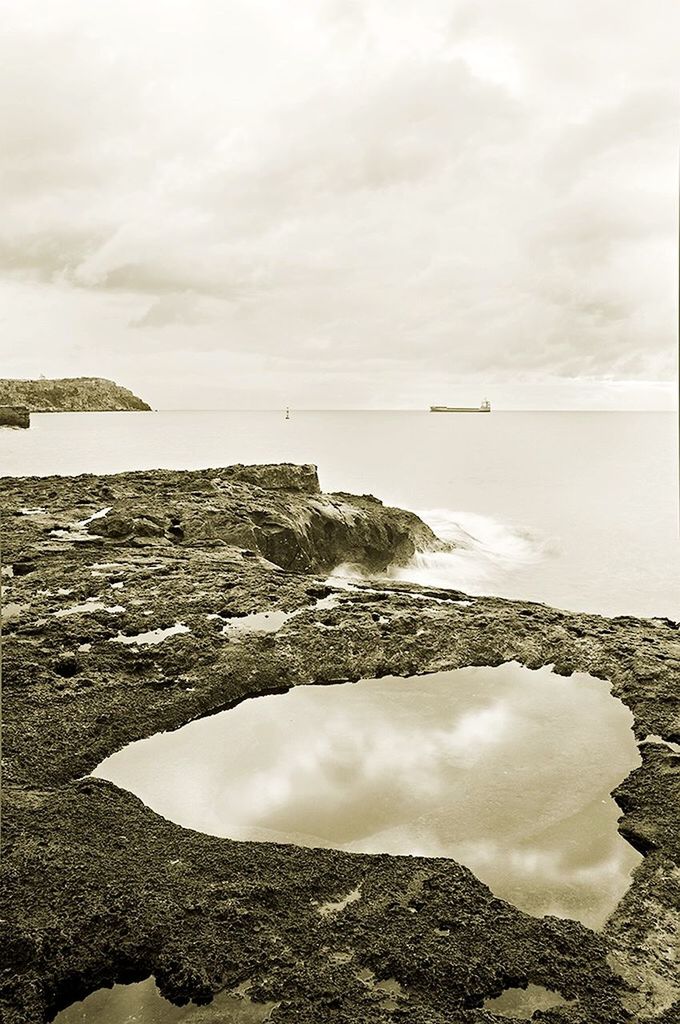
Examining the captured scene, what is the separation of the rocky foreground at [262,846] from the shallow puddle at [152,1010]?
0.04m

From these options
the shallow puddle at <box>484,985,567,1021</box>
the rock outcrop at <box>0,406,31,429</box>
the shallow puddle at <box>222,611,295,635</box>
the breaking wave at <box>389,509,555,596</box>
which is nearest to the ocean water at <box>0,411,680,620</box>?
the breaking wave at <box>389,509,555,596</box>

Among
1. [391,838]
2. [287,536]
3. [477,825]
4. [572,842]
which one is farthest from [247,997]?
[287,536]

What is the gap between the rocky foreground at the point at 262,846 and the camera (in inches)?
94.0

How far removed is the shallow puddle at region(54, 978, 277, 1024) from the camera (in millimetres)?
2258

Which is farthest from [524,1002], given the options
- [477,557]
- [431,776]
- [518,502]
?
[518,502]

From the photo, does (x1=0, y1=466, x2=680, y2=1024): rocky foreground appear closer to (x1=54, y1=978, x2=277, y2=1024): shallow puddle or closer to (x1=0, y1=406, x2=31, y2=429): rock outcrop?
(x1=54, y1=978, x2=277, y2=1024): shallow puddle

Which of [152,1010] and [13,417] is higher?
[13,417]

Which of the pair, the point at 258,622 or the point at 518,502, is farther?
the point at 518,502

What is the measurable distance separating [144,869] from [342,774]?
1254 millimetres

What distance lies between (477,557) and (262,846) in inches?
502

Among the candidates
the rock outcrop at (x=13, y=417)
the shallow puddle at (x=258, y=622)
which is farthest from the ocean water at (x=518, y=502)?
the rock outcrop at (x=13, y=417)

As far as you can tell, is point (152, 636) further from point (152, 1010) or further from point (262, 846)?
point (152, 1010)

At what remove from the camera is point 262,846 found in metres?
3.08

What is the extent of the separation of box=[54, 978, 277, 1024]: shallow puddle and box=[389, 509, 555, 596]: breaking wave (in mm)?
9160
